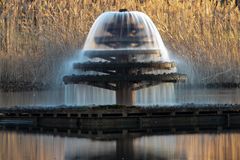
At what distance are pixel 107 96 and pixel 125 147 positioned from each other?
1217cm

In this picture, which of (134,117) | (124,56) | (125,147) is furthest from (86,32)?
(125,147)

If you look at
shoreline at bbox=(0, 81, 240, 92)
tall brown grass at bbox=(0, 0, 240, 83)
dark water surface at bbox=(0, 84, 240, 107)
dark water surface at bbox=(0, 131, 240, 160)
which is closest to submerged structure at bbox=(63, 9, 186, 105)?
dark water surface at bbox=(0, 84, 240, 107)

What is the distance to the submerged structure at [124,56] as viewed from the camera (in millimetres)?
30391

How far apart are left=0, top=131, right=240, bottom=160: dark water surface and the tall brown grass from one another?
20448 millimetres

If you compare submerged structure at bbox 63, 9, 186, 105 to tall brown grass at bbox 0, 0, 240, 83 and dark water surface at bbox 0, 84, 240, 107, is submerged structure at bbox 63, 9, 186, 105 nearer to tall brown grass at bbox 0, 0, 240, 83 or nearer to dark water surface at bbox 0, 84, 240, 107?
dark water surface at bbox 0, 84, 240, 107

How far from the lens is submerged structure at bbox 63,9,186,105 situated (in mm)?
30391

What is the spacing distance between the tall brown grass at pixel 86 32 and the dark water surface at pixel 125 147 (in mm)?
20448

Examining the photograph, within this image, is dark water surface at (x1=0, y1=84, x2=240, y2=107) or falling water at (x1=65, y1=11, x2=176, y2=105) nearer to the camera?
falling water at (x1=65, y1=11, x2=176, y2=105)

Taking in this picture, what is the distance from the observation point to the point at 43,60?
4775 centimetres

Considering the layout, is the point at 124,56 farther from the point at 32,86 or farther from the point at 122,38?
the point at 32,86

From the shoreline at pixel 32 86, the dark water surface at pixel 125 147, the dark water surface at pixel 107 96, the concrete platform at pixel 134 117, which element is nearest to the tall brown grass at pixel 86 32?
the shoreline at pixel 32 86

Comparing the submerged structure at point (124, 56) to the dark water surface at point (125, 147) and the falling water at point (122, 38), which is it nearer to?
the falling water at point (122, 38)

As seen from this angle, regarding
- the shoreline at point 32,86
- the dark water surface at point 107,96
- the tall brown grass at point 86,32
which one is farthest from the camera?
the shoreline at point 32,86

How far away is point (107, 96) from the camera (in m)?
36.0
